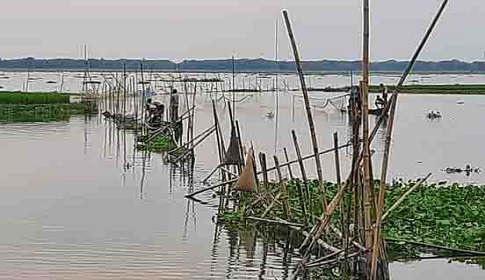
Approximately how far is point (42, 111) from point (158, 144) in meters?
15.1

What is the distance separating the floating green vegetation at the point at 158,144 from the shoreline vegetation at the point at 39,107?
1167cm

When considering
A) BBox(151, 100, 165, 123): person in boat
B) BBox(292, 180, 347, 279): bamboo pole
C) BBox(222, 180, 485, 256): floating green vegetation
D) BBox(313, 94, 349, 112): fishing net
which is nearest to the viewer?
BBox(292, 180, 347, 279): bamboo pole

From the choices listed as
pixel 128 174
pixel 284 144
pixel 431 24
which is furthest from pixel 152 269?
pixel 284 144

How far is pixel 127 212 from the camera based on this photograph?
1288 centimetres

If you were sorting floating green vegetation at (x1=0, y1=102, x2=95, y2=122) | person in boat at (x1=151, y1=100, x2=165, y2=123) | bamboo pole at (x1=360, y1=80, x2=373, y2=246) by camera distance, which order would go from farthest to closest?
1. floating green vegetation at (x1=0, y1=102, x2=95, y2=122)
2. person in boat at (x1=151, y1=100, x2=165, y2=123)
3. bamboo pole at (x1=360, y1=80, x2=373, y2=246)

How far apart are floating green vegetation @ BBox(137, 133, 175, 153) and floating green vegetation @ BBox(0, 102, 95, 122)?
38.3 ft

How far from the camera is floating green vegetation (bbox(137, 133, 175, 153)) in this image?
2077 centimetres

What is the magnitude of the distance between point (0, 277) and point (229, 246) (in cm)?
287

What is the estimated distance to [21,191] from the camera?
586 inches

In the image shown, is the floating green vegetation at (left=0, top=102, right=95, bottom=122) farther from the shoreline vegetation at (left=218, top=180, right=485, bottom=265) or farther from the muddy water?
the shoreline vegetation at (left=218, top=180, right=485, bottom=265)

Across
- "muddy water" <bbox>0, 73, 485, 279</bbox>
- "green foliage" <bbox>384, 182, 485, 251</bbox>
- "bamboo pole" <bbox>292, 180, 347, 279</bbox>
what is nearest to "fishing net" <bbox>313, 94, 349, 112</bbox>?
"muddy water" <bbox>0, 73, 485, 279</bbox>

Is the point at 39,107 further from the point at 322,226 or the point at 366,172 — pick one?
the point at 366,172

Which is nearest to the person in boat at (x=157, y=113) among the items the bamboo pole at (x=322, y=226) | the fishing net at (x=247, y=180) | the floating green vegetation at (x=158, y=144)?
the floating green vegetation at (x=158, y=144)

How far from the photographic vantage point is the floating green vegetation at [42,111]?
33.4 metres
